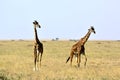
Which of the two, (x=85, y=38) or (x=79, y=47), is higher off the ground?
(x=85, y=38)

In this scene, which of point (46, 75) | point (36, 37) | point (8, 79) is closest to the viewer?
point (8, 79)

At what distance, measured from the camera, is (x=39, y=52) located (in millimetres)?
21562

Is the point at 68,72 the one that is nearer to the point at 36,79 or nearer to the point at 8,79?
the point at 36,79

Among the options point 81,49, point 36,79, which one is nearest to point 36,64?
point 81,49

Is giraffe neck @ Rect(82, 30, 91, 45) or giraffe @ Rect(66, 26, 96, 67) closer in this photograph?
giraffe @ Rect(66, 26, 96, 67)

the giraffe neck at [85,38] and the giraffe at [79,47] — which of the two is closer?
the giraffe at [79,47]

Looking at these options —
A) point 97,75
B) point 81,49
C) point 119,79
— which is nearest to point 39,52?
point 81,49

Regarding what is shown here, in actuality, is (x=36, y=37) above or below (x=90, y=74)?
above

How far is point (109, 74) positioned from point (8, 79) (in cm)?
554

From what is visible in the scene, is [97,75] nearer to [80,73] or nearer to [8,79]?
[80,73]

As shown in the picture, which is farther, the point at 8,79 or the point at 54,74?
the point at 54,74

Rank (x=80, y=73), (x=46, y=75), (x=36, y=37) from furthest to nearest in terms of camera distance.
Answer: (x=36, y=37)
(x=80, y=73)
(x=46, y=75)

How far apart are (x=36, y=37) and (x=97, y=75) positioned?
4.26m

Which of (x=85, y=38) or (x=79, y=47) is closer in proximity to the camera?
(x=79, y=47)
